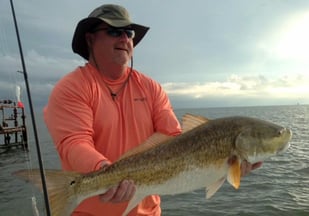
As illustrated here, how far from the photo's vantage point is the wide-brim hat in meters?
4.11

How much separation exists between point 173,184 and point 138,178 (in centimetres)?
38

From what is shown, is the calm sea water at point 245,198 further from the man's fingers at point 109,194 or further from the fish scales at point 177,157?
the man's fingers at point 109,194

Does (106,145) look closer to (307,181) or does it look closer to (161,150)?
(161,150)

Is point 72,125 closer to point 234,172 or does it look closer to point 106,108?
point 106,108

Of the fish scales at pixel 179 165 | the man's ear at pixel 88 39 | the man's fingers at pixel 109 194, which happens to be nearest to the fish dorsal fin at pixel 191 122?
the fish scales at pixel 179 165

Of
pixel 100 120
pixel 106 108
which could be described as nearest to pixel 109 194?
pixel 100 120

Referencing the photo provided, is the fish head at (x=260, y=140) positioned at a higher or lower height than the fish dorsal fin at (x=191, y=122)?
lower

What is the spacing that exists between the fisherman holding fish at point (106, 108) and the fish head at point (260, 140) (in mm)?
166

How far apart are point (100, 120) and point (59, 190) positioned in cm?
92

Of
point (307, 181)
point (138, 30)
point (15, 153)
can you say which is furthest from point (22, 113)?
point (138, 30)

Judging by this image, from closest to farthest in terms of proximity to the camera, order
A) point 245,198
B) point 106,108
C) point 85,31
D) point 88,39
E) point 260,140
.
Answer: point 260,140, point 106,108, point 85,31, point 88,39, point 245,198

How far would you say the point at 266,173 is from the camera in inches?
836

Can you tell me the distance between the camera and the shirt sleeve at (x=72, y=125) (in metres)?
3.44

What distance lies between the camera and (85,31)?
430 cm
